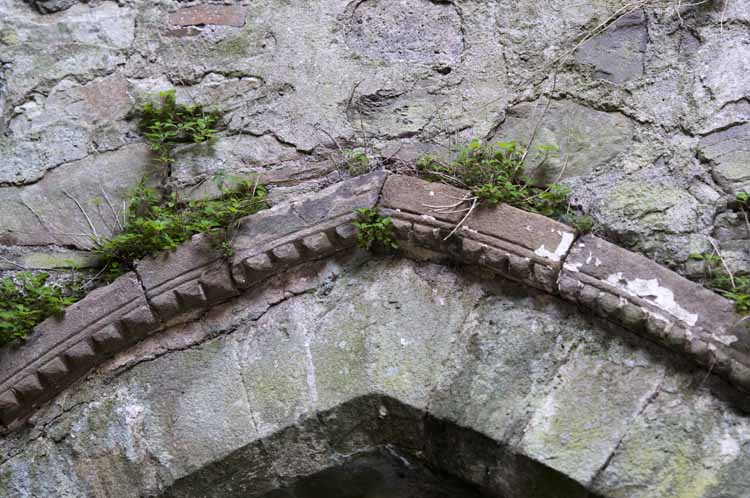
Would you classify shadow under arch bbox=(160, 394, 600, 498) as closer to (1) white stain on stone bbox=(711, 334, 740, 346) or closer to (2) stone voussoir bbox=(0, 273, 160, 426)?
(2) stone voussoir bbox=(0, 273, 160, 426)

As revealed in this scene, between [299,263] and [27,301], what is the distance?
0.71 metres

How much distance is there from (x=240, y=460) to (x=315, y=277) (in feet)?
1.61

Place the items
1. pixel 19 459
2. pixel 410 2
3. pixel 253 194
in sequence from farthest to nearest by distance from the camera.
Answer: pixel 410 2 → pixel 253 194 → pixel 19 459

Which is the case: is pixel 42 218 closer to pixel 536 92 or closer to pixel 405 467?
pixel 405 467

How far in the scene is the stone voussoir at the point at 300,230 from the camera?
2.29 metres

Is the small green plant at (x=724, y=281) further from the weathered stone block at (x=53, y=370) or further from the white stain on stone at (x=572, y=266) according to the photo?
the weathered stone block at (x=53, y=370)

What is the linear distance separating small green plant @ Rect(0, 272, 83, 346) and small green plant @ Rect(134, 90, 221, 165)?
45 cm

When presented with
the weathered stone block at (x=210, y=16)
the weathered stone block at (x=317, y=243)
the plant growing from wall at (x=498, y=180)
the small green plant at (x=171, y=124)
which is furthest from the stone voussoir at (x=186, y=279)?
the weathered stone block at (x=210, y=16)

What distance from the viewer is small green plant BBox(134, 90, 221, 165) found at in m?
2.53

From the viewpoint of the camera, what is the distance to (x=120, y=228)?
2.45 meters

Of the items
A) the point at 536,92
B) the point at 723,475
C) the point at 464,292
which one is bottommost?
the point at 723,475

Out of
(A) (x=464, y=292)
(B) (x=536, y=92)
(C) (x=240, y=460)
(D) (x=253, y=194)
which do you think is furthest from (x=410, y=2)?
(C) (x=240, y=460)

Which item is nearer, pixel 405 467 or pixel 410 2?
pixel 405 467

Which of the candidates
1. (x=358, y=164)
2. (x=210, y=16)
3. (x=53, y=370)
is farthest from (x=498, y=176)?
(x=53, y=370)
